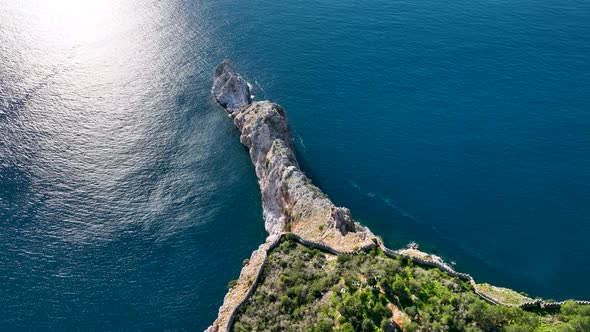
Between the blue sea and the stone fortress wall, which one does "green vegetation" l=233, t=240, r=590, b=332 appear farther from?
the blue sea

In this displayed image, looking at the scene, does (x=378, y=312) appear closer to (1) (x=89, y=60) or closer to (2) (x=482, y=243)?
(2) (x=482, y=243)

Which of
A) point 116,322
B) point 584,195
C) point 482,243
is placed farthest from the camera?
point 584,195

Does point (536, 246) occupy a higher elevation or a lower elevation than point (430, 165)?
lower

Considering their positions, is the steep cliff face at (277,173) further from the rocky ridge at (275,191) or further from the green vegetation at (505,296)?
the green vegetation at (505,296)

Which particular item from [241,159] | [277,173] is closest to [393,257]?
[277,173]

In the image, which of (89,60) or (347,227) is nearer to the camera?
(347,227)

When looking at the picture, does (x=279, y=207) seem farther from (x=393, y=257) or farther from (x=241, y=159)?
(x=393, y=257)

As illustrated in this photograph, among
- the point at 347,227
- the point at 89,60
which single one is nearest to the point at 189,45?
the point at 89,60
